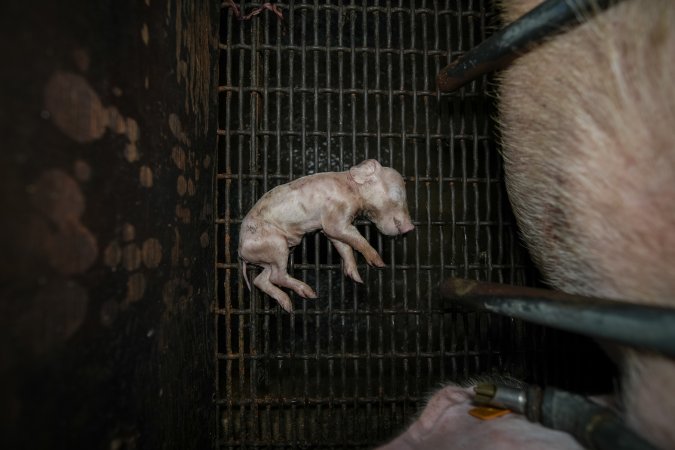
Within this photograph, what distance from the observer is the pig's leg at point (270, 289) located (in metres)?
1.53

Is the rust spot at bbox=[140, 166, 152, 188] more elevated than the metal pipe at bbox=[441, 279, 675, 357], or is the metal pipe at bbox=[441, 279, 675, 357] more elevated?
the rust spot at bbox=[140, 166, 152, 188]

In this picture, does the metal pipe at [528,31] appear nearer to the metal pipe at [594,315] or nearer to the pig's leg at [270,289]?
the metal pipe at [594,315]

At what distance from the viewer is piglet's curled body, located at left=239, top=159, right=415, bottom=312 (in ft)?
4.68

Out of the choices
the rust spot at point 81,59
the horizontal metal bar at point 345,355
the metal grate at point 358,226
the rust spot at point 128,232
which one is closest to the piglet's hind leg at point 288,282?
the metal grate at point 358,226

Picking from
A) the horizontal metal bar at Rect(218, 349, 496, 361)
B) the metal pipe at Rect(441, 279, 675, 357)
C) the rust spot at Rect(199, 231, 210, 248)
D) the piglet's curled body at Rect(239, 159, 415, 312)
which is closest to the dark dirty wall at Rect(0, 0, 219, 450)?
the rust spot at Rect(199, 231, 210, 248)

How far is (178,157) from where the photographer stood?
1166 mm

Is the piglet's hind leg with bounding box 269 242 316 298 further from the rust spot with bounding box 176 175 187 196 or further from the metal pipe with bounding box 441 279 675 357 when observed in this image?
the metal pipe with bounding box 441 279 675 357

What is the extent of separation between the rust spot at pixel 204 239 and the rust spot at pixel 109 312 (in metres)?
0.57

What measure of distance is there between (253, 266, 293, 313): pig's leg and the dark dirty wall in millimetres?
326

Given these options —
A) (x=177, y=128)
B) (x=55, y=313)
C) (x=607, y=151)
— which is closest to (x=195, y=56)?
(x=177, y=128)

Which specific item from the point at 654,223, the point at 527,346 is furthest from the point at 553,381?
the point at 654,223

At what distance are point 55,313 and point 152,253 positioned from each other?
0.32 metres

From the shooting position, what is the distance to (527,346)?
179 cm

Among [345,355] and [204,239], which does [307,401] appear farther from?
[204,239]
